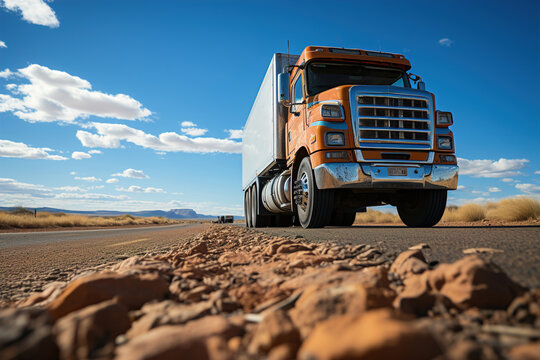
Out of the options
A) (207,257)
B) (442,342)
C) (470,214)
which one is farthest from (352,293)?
(470,214)

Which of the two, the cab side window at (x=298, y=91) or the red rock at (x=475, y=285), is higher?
the cab side window at (x=298, y=91)

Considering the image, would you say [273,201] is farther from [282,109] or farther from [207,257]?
[207,257]

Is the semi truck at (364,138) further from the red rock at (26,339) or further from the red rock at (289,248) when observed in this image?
the red rock at (26,339)

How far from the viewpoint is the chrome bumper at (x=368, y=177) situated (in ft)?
18.6

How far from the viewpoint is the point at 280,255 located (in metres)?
2.92

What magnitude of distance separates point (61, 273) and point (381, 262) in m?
3.32

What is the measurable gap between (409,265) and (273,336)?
116cm

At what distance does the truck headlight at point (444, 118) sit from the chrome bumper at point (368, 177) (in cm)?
101

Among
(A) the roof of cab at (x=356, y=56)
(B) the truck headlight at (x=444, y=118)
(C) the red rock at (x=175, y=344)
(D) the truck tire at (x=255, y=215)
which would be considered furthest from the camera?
(D) the truck tire at (x=255, y=215)

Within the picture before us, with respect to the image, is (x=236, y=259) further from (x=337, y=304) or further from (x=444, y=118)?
(x=444, y=118)

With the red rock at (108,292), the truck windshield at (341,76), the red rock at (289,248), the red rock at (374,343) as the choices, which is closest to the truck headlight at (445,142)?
the truck windshield at (341,76)

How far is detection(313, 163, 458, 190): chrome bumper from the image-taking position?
5.67 metres

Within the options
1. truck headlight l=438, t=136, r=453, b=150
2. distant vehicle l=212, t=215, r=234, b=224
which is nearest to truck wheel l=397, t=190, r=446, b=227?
truck headlight l=438, t=136, r=453, b=150

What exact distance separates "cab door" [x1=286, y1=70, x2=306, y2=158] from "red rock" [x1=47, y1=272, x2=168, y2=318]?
5238 mm
